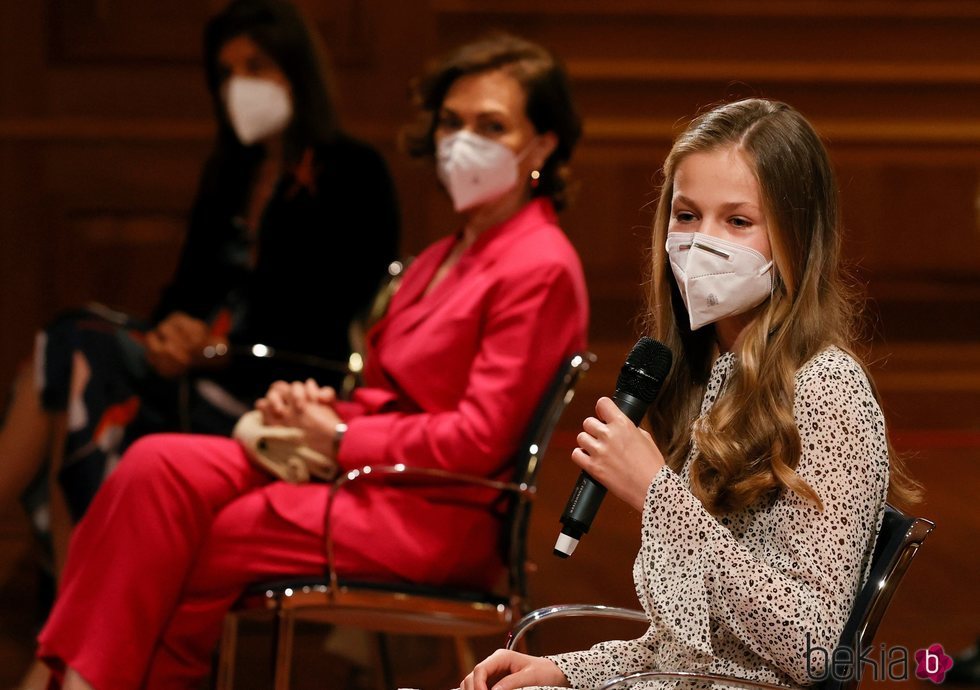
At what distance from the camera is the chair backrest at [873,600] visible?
1.45 meters

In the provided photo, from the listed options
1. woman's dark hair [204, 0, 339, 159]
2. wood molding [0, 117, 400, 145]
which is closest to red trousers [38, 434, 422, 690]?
woman's dark hair [204, 0, 339, 159]

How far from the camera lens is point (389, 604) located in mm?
2350

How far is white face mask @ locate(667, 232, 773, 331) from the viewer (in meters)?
1.55

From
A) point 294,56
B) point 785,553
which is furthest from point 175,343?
point 785,553

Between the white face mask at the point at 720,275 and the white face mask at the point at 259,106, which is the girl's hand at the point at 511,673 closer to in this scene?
the white face mask at the point at 720,275

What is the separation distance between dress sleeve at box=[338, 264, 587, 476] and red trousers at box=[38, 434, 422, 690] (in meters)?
0.13

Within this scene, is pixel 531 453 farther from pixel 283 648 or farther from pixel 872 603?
pixel 872 603

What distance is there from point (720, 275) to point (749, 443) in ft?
0.62

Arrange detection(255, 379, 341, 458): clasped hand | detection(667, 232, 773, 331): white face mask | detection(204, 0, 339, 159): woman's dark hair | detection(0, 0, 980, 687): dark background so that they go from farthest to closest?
detection(0, 0, 980, 687): dark background < detection(204, 0, 339, 159): woman's dark hair < detection(255, 379, 341, 458): clasped hand < detection(667, 232, 773, 331): white face mask

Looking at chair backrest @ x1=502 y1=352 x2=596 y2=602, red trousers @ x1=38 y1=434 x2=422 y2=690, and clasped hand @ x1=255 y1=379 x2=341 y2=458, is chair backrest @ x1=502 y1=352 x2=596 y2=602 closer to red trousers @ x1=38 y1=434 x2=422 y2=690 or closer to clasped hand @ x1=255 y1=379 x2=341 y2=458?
red trousers @ x1=38 y1=434 x2=422 y2=690

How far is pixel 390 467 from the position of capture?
2354 mm

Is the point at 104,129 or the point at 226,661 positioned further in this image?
the point at 104,129

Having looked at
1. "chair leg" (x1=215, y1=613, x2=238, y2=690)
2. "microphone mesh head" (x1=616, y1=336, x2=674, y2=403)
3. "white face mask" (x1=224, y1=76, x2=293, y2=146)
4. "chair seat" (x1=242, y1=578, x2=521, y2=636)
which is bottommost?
"chair leg" (x1=215, y1=613, x2=238, y2=690)

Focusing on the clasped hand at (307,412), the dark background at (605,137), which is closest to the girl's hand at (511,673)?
the clasped hand at (307,412)
